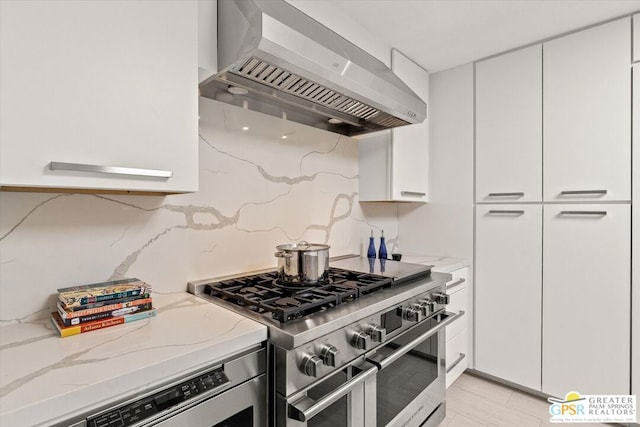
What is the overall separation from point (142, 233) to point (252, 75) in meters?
0.76

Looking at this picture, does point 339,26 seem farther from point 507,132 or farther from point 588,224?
point 588,224

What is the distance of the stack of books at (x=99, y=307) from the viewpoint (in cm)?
92

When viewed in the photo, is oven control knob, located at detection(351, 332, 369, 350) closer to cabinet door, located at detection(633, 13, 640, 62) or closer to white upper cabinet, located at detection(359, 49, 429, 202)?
white upper cabinet, located at detection(359, 49, 429, 202)

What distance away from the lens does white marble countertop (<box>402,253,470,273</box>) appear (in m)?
2.05

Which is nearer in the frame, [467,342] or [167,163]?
[167,163]

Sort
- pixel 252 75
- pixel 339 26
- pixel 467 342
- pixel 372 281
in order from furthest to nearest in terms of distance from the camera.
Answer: pixel 467 342, pixel 339 26, pixel 372 281, pixel 252 75

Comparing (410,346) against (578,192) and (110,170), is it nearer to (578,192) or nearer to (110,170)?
(110,170)

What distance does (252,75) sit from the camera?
1228 millimetres

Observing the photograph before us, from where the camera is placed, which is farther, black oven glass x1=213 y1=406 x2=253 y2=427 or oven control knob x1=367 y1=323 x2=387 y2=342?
oven control knob x1=367 y1=323 x2=387 y2=342

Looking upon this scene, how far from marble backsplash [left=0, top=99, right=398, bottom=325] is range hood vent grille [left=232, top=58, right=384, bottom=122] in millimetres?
328

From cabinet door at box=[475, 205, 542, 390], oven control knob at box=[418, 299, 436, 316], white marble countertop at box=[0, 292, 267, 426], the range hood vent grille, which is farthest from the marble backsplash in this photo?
cabinet door at box=[475, 205, 542, 390]

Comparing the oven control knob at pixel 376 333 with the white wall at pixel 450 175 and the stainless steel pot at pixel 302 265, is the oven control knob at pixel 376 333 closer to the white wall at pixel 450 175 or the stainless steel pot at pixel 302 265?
the stainless steel pot at pixel 302 265

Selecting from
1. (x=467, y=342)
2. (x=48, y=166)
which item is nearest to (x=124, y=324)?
(x=48, y=166)

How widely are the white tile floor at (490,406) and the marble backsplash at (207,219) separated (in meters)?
1.17
